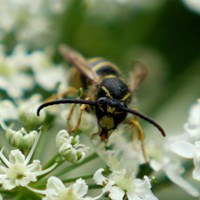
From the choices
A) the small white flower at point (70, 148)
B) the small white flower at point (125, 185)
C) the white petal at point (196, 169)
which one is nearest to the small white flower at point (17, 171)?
the small white flower at point (70, 148)

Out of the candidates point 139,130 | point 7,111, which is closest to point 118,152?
point 139,130

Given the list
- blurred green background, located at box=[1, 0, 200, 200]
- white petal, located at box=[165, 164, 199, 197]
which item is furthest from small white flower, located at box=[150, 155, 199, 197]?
blurred green background, located at box=[1, 0, 200, 200]

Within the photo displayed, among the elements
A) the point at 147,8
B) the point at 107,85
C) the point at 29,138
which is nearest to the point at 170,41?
the point at 147,8

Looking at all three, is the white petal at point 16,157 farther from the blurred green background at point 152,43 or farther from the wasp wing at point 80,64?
the blurred green background at point 152,43

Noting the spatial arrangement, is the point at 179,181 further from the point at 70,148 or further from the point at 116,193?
the point at 70,148

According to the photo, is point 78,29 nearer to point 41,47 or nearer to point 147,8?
point 41,47
